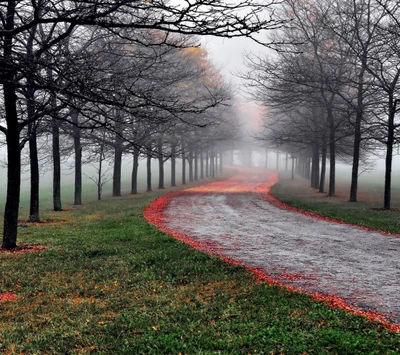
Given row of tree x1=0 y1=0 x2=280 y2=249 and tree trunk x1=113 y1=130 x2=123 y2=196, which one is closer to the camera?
row of tree x1=0 y1=0 x2=280 y2=249

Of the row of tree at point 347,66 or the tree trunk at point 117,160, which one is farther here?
the tree trunk at point 117,160

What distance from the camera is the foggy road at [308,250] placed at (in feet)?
23.1

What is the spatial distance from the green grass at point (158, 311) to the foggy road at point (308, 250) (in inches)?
31.1

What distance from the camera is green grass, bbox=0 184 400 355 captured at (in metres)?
5.07

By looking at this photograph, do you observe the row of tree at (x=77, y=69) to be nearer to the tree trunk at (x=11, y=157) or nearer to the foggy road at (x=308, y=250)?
the tree trunk at (x=11, y=157)

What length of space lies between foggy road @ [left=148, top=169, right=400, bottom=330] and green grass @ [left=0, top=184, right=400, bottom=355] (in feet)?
2.59

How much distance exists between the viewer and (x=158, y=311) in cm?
629

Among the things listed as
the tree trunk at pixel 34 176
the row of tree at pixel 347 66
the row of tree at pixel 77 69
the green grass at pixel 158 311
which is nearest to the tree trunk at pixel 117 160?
the row of tree at pixel 77 69

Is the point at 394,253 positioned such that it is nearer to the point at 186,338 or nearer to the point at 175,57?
the point at 186,338

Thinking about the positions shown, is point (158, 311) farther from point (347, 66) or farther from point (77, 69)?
point (347, 66)

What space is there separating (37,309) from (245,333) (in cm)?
338

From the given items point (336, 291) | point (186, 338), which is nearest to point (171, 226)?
point (336, 291)

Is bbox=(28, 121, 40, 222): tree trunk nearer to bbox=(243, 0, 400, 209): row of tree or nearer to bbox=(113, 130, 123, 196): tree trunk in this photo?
bbox=(243, 0, 400, 209): row of tree

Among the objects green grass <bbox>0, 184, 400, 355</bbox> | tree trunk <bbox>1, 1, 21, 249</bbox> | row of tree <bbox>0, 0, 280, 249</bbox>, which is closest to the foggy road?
green grass <bbox>0, 184, 400, 355</bbox>
